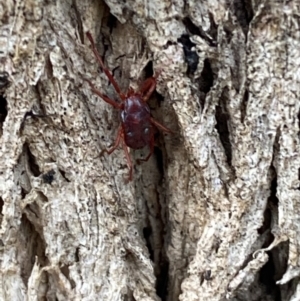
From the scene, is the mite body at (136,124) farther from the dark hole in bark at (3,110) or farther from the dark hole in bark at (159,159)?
the dark hole in bark at (3,110)

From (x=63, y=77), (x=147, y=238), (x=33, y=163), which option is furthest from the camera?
(x=147, y=238)

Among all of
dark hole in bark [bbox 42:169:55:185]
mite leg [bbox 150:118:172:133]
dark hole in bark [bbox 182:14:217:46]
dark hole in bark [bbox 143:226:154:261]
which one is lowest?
dark hole in bark [bbox 143:226:154:261]

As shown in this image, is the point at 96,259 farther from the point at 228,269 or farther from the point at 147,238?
the point at 228,269

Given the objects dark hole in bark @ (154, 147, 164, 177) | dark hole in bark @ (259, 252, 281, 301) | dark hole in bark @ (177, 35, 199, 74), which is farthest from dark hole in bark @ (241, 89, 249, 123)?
dark hole in bark @ (259, 252, 281, 301)

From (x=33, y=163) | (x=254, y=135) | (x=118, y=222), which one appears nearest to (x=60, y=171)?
(x=33, y=163)

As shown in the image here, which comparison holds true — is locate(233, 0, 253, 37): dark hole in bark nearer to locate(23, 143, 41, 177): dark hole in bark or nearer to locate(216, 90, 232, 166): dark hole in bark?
locate(216, 90, 232, 166): dark hole in bark

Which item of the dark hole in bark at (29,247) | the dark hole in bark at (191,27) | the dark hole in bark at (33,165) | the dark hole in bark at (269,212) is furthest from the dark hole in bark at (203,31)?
the dark hole in bark at (29,247)
